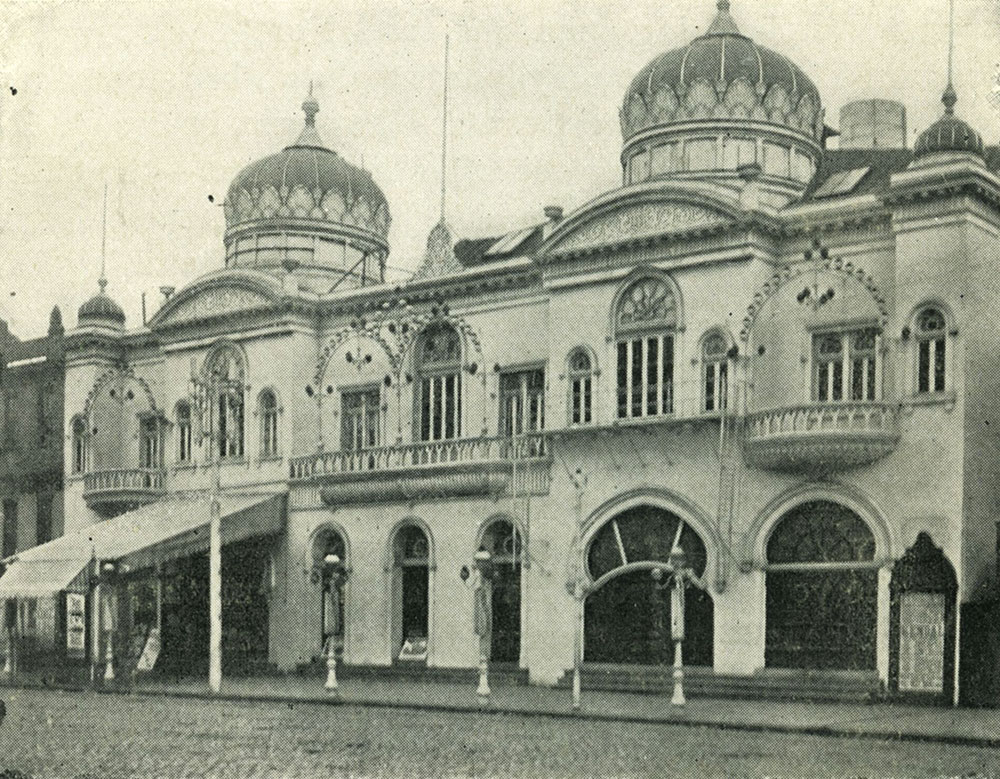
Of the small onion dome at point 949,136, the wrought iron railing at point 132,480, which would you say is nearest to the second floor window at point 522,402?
A: the small onion dome at point 949,136

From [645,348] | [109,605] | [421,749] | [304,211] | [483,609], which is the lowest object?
[421,749]

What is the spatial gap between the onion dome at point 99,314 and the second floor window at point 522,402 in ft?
49.4

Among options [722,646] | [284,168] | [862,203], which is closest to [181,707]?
[722,646]

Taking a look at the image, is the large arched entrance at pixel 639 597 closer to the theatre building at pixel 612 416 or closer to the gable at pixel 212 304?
the theatre building at pixel 612 416

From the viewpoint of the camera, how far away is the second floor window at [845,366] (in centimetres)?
3155

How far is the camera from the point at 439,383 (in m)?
40.1

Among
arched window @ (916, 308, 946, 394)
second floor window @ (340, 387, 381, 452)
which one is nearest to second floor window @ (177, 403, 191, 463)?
second floor window @ (340, 387, 381, 452)

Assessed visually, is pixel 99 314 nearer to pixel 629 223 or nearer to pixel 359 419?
pixel 359 419

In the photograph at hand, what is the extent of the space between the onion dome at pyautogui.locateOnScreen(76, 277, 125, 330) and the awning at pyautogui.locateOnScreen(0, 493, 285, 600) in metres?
7.08

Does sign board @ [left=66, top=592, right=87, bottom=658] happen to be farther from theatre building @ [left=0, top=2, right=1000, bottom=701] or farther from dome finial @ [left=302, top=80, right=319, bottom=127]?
dome finial @ [left=302, top=80, right=319, bottom=127]

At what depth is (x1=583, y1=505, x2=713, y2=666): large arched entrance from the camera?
109 ft

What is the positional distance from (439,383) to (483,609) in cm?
790

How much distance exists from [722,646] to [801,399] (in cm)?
534

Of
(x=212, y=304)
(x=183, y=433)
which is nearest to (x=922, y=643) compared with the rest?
(x=212, y=304)
